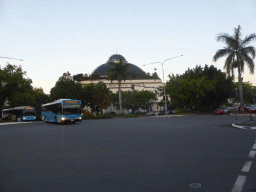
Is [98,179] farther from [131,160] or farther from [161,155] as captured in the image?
[161,155]

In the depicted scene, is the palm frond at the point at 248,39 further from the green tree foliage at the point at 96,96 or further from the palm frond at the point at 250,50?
the green tree foliage at the point at 96,96

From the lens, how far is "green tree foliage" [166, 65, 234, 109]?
163ft

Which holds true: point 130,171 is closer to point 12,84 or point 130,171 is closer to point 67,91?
point 12,84

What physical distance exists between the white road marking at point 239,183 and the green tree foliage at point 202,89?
148 ft

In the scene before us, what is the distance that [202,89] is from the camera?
50.0 m

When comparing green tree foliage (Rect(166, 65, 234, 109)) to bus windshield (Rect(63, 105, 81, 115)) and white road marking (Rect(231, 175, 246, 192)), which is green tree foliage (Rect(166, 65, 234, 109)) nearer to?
bus windshield (Rect(63, 105, 81, 115))

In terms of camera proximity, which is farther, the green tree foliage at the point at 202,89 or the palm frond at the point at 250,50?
the green tree foliage at the point at 202,89

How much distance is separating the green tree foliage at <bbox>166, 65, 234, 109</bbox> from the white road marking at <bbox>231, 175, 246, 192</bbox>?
4506 cm

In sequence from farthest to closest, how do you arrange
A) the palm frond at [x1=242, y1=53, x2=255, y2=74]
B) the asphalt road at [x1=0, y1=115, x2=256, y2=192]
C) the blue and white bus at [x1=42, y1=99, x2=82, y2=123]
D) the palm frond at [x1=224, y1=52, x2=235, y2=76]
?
the palm frond at [x1=224, y1=52, x2=235, y2=76] → the palm frond at [x1=242, y1=53, x2=255, y2=74] → the blue and white bus at [x1=42, y1=99, x2=82, y2=123] → the asphalt road at [x1=0, y1=115, x2=256, y2=192]

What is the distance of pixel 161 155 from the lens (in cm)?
736

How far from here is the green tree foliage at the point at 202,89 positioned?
49.7m

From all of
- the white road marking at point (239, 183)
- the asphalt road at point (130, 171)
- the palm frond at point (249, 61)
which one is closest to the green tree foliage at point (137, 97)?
the palm frond at point (249, 61)

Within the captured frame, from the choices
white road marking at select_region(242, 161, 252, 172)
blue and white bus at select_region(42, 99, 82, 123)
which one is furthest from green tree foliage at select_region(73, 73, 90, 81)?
white road marking at select_region(242, 161, 252, 172)

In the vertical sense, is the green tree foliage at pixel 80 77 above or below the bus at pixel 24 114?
above
